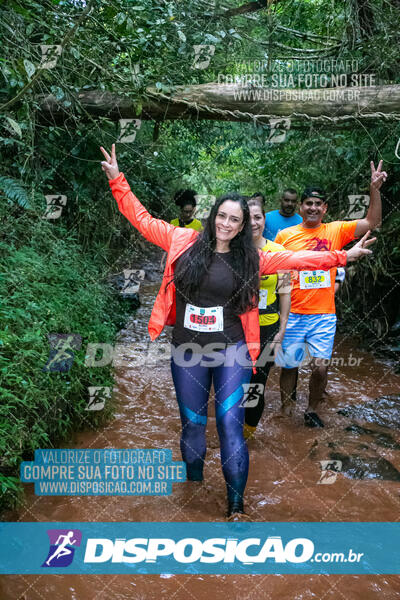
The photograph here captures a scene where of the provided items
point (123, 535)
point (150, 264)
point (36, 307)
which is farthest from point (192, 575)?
point (150, 264)

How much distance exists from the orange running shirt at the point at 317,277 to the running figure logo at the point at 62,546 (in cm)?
252

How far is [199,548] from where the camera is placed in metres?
3.00

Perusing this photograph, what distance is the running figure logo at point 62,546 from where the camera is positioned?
2.87 m

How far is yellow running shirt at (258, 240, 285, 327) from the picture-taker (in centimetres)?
414

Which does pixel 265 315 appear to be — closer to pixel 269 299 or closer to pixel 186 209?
pixel 269 299

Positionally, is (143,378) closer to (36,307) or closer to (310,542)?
(36,307)

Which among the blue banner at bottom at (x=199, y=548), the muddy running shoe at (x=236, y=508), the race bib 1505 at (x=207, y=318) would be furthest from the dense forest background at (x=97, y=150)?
the muddy running shoe at (x=236, y=508)

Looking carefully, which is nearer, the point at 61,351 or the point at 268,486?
the point at 268,486

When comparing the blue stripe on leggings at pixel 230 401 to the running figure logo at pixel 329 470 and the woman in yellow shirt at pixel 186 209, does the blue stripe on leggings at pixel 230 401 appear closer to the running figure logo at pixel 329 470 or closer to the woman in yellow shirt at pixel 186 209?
the running figure logo at pixel 329 470

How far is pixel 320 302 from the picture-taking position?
448 cm

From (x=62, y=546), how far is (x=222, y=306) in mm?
1650

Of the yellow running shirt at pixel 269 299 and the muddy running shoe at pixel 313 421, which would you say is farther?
the muddy running shoe at pixel 313 421

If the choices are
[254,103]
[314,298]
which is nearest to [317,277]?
[314,298]

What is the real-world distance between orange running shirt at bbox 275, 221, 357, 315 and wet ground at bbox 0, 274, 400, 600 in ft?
3.58
